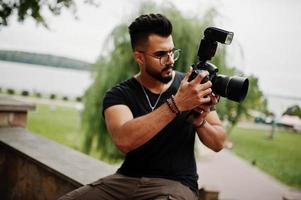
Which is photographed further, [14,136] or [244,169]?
[244,169]

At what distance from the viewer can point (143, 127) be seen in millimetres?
1495

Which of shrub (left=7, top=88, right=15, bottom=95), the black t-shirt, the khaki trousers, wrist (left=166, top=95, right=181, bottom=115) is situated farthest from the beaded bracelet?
shrub (left=7, top=88, right=15, bottom=95)

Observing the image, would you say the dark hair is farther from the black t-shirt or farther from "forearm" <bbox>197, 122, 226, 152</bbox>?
"forearm" <bbox>197, 122, 226, 152</bbox>

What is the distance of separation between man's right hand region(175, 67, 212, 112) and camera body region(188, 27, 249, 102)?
3 cm

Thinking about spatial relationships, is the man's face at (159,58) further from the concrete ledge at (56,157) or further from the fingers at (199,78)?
the concrete ledge at (56,157)

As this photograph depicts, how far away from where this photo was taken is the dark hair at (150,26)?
173 cm

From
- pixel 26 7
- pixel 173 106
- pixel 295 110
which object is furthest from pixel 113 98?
pixel 26 7

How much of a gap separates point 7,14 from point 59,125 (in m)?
16.0

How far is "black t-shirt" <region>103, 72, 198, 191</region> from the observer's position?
164 cm

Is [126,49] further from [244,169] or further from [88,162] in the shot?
[244,169]

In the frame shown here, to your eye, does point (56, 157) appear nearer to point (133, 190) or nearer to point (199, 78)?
point (133, 190)

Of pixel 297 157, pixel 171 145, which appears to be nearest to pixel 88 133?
pixel 171 145

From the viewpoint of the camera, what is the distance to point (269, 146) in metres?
23.4

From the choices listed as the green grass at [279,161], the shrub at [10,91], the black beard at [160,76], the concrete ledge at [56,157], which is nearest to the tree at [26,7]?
the concrete ledge at [56,157]
